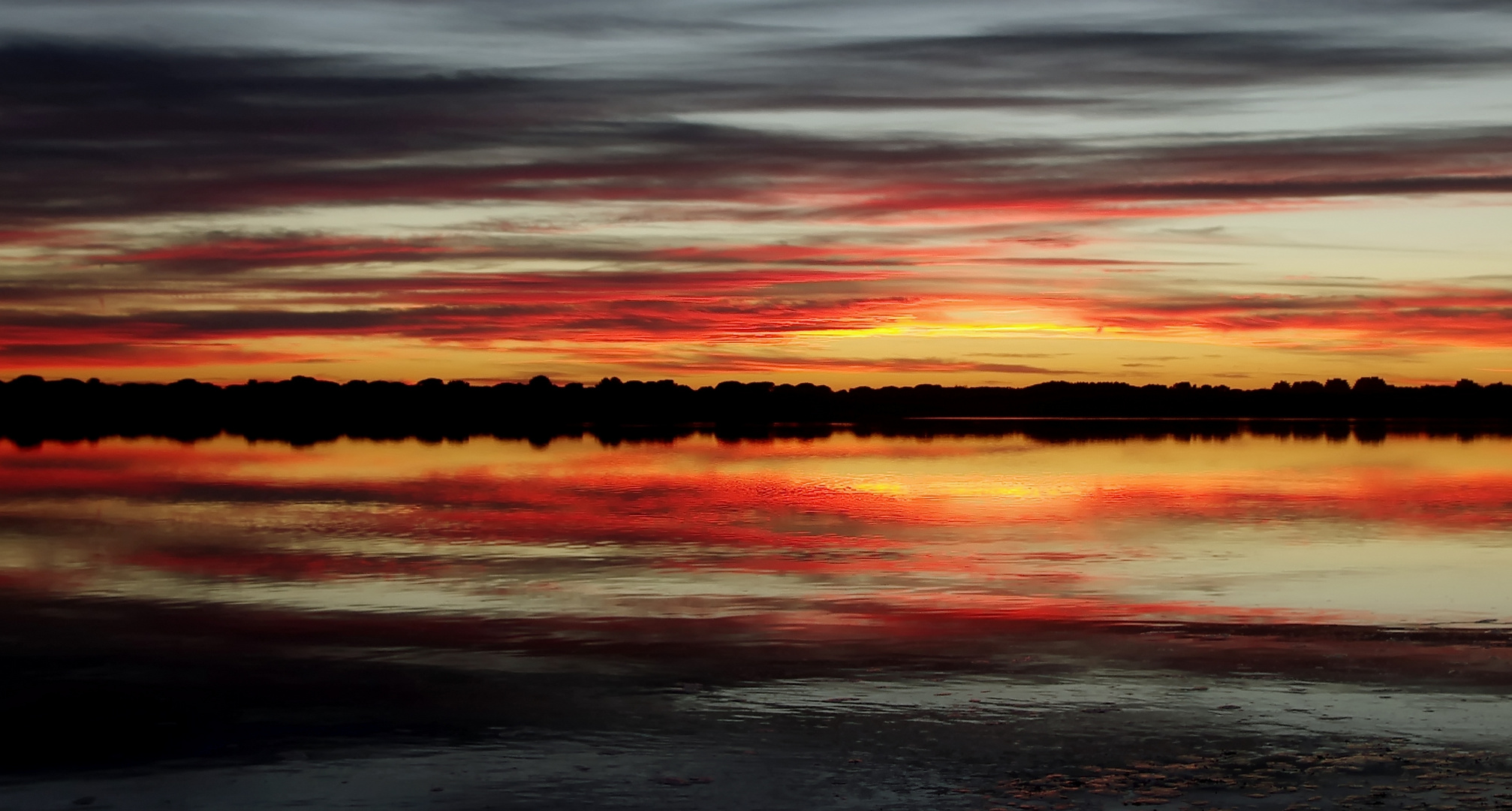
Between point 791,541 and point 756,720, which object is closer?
point 756,720

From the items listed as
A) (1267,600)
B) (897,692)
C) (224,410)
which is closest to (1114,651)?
(897,692)

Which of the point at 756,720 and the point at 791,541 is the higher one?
the point at 791,541

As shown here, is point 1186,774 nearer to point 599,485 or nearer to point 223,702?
point 223,702

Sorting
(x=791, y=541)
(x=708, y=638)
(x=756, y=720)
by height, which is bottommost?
(x=756, y=720)

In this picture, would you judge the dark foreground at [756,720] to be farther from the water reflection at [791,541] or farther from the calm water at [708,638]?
the water reflection at [791,541]

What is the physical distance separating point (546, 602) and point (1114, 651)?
6.32m

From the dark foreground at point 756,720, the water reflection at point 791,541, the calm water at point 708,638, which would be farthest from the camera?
the water reflection at point 791,541

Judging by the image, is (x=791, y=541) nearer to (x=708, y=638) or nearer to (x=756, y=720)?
(x=708, y=638)

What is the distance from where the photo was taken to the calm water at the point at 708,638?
400 inches

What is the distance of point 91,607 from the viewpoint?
53.3 feet

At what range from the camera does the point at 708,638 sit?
1434 cm

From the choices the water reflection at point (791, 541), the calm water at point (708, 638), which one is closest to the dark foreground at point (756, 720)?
the calm water at point (708, 638)

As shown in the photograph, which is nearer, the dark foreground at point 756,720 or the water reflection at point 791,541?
the dark foreground at point 756,720

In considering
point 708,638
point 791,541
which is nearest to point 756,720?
point 708,638
